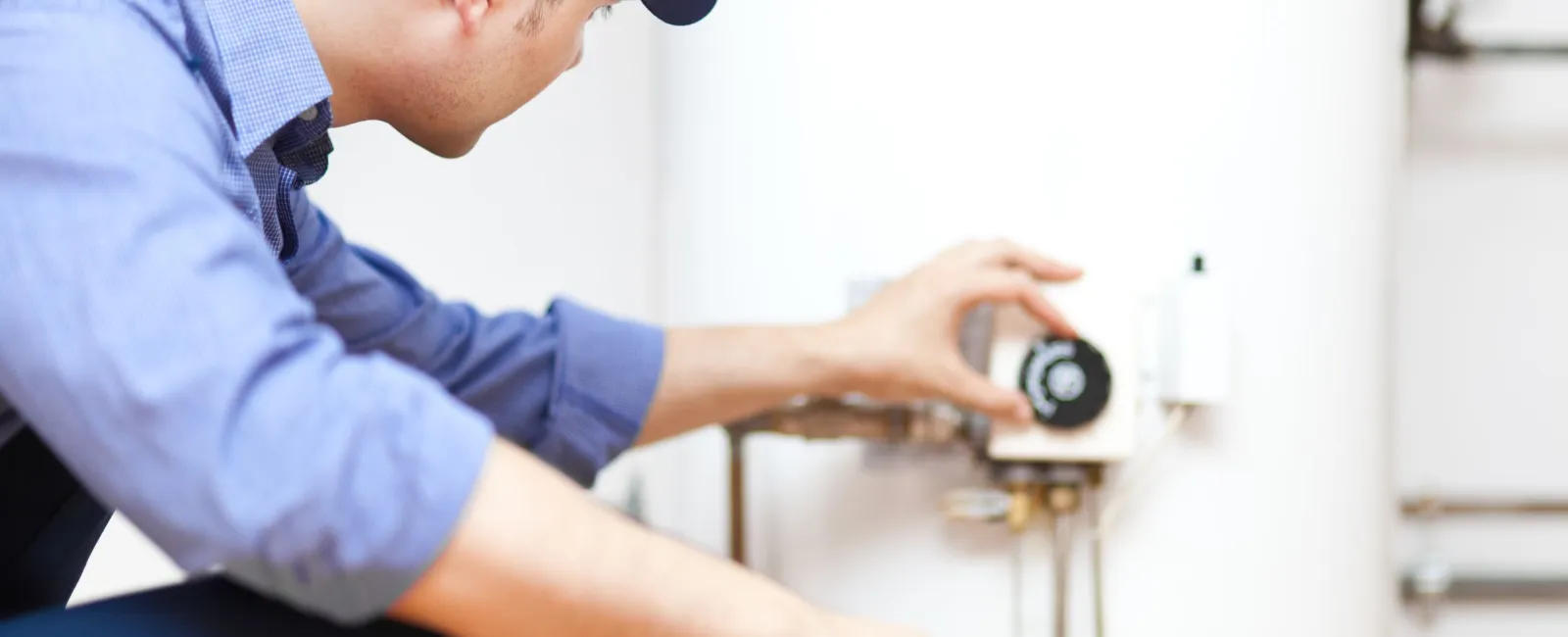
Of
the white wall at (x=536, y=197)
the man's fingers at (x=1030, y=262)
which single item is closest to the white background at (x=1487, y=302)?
the white wall at (x=536, y=197)

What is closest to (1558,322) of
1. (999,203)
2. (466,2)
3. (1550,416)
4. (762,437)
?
(1550,416)

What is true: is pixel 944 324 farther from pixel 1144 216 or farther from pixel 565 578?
pixel 565 578

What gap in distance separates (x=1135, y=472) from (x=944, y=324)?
17 cm

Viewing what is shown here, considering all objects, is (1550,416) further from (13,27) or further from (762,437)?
(13,27)

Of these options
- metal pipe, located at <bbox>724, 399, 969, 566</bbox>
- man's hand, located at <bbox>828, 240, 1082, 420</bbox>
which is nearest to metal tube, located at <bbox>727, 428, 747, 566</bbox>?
metal pipe, located at <bbox>724, 399, 969, 566</bbox>

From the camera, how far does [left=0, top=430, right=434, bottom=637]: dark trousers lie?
1.73 ft

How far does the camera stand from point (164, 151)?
434 mm

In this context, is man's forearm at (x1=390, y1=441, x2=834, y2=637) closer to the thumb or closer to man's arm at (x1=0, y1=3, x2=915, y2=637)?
man's arm at (x1=0, y1=3, x2=915, y2=637)

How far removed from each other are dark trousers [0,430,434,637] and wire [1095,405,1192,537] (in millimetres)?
474

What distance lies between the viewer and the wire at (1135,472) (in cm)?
85

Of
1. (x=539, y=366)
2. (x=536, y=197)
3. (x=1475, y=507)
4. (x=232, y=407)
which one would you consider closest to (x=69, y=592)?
(x=539, y=366)

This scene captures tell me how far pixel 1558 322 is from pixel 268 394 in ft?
4.21

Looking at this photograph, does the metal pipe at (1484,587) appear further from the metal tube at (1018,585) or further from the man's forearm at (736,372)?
the man's forearm at (736,372)

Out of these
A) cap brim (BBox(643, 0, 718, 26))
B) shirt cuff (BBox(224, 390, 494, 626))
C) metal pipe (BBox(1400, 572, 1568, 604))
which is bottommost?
metal pipe (BBox(1400, 572, 1568, 604))
